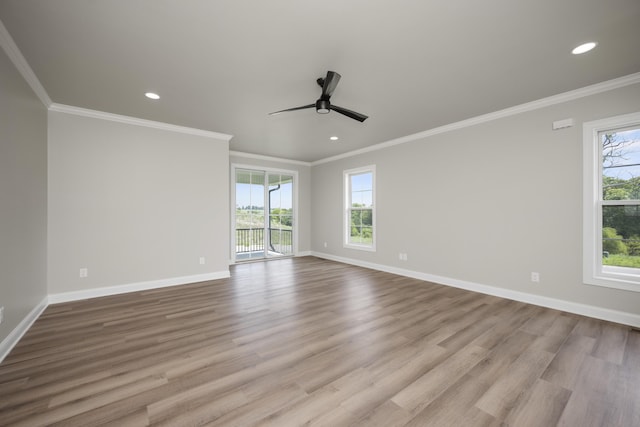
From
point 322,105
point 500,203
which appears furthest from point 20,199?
point 500,203

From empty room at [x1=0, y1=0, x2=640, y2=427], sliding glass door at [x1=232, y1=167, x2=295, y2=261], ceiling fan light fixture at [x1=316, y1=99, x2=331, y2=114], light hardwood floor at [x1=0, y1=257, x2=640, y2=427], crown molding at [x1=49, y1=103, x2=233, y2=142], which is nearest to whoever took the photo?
light hardwood floor at [x1=0, y1=257, x2=640, y2=427]

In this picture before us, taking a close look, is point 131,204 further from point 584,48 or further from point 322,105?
point 584,48

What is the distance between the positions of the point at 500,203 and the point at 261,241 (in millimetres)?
5147

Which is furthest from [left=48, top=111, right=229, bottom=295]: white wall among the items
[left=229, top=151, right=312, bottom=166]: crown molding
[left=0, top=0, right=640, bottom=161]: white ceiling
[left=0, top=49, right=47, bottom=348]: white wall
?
[left=229, top=151, right=312, bottom=166]: crown molding

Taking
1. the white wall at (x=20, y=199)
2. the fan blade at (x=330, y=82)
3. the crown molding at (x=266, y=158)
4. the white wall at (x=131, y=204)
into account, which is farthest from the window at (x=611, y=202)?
the white wall at (x=20, y=199)

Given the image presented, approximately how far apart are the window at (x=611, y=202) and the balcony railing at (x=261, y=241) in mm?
5787

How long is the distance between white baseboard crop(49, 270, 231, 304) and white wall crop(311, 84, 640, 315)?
3360 millimetres

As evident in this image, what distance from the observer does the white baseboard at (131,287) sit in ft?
11.6

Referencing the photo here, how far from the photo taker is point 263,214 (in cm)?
675

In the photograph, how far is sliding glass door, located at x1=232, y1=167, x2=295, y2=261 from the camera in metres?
6.38

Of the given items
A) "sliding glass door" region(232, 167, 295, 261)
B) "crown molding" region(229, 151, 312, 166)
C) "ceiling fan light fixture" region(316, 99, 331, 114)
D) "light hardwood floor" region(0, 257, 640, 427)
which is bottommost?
"light hardwood floor" region(0, 257, 640, 427)

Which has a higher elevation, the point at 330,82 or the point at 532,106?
the point at 532,106

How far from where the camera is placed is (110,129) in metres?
3.86

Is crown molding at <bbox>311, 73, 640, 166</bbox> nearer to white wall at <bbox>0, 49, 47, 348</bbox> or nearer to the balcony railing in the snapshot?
the balcony railing
